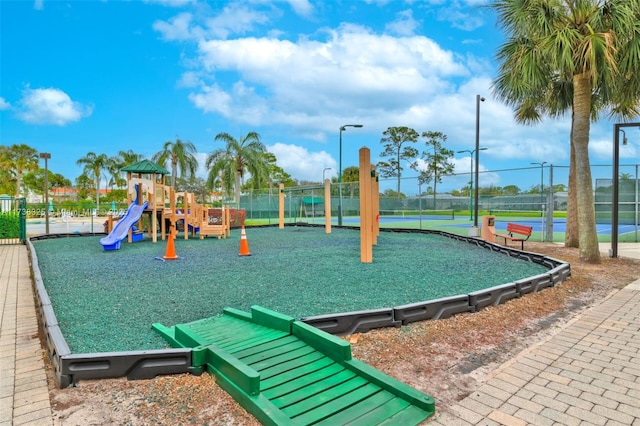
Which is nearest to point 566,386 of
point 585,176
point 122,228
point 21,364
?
point 21,364

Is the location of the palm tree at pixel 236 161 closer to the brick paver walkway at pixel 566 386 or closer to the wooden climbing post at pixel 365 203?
the wooden climbing post at pixel 365 203

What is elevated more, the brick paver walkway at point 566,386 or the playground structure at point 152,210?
the playground structure at point 152,210

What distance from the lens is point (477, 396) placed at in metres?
2.82

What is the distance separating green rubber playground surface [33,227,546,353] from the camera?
14.6 ft

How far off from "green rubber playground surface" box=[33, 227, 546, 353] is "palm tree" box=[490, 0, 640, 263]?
2.78 metres

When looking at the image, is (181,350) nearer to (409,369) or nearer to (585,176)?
(409,369)

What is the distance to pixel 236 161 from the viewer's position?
105 feet

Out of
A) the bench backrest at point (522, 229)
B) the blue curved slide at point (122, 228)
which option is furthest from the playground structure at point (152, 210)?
the bench backrest at point (522, 229)

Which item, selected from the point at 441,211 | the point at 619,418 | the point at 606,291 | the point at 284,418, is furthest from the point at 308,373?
the point at 441,211

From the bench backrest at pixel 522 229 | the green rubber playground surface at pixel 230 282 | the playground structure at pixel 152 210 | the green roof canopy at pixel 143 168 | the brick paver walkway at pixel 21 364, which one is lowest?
the brick paver walkway at pixel 21 364

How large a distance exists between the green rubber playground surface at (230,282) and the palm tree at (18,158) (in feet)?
162

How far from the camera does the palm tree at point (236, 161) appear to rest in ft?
105

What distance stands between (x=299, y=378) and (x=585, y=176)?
30.0 ft

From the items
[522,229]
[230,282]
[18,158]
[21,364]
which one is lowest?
[21,364]
